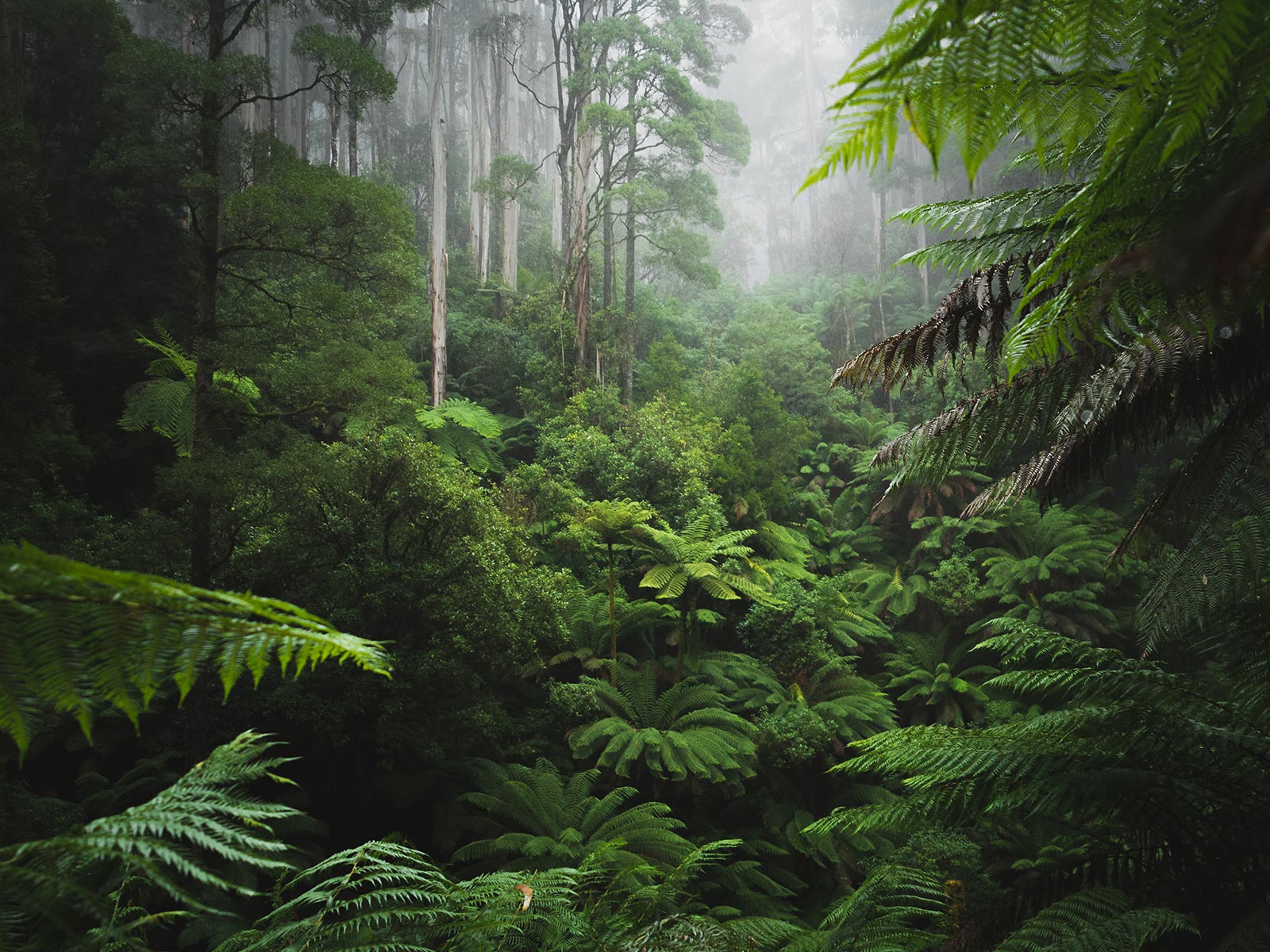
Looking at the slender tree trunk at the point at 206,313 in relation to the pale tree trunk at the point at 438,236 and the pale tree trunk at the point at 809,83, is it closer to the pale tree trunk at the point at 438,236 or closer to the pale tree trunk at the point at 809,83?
the pale tree trunk at the point at 438,236

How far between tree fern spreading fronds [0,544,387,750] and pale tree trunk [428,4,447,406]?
33.7ft

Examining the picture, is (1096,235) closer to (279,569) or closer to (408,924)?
(408,924)

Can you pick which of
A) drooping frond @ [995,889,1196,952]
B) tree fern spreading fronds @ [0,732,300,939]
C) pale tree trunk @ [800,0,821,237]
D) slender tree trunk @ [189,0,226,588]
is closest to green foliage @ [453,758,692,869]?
slender tree trunk @ [189,0,226,588]

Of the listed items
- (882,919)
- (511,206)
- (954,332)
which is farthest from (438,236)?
(882,919)

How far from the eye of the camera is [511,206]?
15.3 meters

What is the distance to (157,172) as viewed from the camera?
4.66 metres

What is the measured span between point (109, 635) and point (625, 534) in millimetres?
6133

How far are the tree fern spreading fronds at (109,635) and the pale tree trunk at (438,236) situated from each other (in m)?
10.3

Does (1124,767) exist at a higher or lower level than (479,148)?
lower

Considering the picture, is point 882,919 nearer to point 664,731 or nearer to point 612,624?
point 664,731

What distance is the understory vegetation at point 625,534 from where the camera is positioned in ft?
2.40

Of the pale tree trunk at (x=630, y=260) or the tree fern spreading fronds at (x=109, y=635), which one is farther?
the pale tree trunk at (x=630, y=260)

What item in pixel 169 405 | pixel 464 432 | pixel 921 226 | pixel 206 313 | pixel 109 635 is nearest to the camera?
pixel 109 635

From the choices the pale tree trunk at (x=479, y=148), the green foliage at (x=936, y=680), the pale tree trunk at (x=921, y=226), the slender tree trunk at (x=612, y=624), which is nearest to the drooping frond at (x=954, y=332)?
the slender tree trunk at (x=612, y=624)
